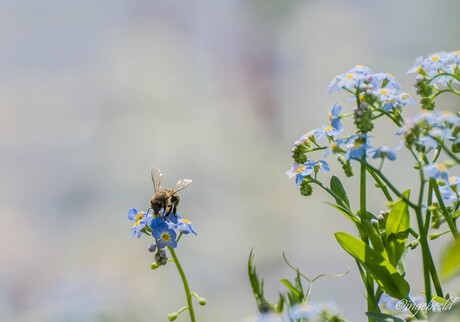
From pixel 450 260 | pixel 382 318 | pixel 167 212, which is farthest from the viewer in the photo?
pixel 167 212

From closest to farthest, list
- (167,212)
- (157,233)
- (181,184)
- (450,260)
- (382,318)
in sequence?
(450,260) → (382,318) → (157,233) → (167,212) → (181,184)

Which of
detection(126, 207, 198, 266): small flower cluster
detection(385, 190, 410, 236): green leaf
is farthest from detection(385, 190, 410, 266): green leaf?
detection(126, 207, 198, 266): small flower cluster

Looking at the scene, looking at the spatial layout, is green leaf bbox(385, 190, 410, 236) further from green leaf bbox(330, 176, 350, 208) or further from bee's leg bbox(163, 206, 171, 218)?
bee's leg bbox(163, 206, 171, 218)

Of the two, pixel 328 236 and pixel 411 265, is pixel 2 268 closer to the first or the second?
pixel 328 236

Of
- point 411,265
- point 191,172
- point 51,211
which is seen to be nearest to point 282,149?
point 191,172

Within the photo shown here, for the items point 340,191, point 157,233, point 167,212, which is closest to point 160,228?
point 157,233

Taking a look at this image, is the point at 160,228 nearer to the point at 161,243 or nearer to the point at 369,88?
the point at 161,243

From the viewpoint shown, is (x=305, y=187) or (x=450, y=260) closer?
(x=450, y=260)
